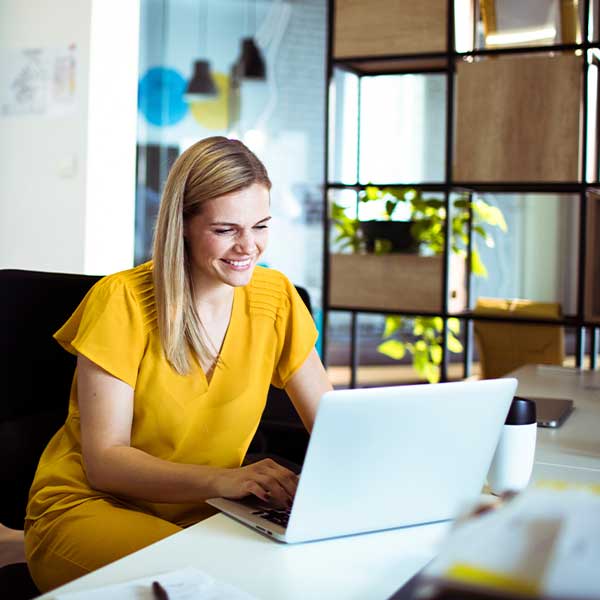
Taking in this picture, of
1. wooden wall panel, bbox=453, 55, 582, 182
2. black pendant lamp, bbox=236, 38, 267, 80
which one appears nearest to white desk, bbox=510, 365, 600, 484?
wooden wall panel, bbox=453, 55, 582, 182

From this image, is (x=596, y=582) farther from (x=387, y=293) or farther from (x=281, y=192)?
(x=281, y=192)

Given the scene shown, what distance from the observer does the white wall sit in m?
3.90

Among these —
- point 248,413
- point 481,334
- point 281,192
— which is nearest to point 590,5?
point 481,334

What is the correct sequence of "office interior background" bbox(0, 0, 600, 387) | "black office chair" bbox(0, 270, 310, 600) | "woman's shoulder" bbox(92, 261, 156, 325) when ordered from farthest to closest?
"office interior background" bbox(0, 0, 600, 387)
"black office chair" bbox(0, 270, 310, 600)
"woman's shoulder" bbox(92, 261, 156, 325)

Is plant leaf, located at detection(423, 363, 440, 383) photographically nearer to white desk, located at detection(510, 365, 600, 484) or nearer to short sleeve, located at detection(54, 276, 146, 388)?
white desk, located at detection(510, 365, 600, 484)

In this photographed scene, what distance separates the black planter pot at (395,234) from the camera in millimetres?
3201

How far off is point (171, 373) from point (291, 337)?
0.26m

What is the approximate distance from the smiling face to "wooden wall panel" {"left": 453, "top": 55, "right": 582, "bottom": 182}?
5.47ft

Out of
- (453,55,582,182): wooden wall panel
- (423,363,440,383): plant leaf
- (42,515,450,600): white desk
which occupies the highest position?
(453,55,582,182): wooden wall panel

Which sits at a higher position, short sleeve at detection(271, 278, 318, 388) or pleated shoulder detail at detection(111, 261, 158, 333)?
pleated shoulder detail at detection(111, 261, 158, 333)

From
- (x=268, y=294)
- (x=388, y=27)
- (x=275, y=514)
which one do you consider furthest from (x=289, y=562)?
(x=388, y=27)

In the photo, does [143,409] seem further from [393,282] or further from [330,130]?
[330,130]

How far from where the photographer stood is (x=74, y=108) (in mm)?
3934

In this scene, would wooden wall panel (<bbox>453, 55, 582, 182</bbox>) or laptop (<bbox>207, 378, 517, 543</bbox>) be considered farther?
wooden wall panel (<bbox>453, 55, 582, 182</bbox>)
